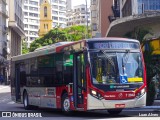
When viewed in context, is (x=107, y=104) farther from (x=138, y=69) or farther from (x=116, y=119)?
(x=138, y=69)

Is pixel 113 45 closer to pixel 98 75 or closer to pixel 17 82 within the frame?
pixel 98 75

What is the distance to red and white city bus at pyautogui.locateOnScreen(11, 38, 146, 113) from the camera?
17000 mm

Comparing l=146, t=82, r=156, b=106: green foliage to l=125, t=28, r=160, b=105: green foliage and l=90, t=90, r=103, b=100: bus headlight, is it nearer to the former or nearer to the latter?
l=125, t=28, r=160, b=105: green foliage

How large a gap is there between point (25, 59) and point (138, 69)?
7.90 meters

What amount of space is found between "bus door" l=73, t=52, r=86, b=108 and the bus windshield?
22.6 inches

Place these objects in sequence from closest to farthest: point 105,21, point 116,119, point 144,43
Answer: point 116,119
point 144,43
point 105,21

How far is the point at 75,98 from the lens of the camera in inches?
706

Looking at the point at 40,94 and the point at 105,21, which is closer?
the point at 40,94

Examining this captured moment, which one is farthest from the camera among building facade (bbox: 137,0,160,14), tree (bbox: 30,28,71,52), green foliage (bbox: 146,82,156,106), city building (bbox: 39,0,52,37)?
city building (bbox: 39,0,52,37)

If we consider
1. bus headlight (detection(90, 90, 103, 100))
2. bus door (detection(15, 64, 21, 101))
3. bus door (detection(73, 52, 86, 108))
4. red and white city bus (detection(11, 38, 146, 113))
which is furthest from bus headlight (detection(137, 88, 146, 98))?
bus door (detection(15, 64, 21, 101))

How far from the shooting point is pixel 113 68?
17.2 meters

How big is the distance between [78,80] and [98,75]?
1.08m

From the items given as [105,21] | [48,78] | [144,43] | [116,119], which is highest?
[105,21]

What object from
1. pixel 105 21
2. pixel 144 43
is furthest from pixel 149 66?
pixel 105 21
